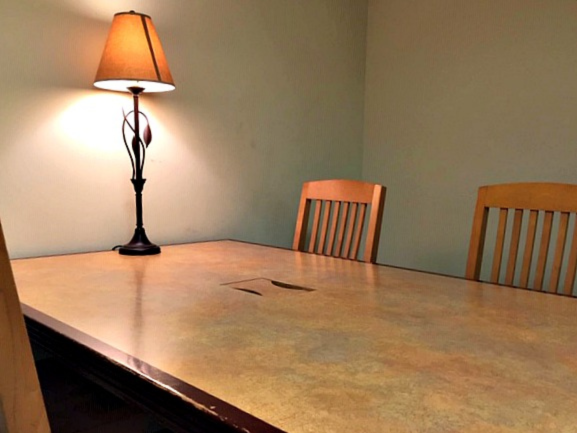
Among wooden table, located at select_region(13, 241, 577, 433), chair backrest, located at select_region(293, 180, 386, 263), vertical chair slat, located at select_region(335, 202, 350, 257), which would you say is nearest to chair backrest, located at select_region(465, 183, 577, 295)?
wooden table, located at select_region(13, 241, 577, 433)

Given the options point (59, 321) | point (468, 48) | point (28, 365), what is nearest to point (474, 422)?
point (28, 365)

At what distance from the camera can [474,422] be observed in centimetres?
60

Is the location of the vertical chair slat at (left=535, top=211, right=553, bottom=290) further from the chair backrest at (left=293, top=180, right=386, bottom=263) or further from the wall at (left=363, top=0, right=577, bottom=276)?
the wall at (left=363, top=0, right=577, bottom=276)

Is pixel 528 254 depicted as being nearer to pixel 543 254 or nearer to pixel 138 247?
pixel 543 254

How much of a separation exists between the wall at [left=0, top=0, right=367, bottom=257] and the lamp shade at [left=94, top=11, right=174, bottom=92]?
0.59 ft

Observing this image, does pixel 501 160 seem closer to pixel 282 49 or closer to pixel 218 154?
pixel 282 49

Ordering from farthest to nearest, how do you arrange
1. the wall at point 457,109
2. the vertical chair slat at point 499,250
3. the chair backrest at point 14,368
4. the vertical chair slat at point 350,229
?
1. the wall at point 457,109
2. the vertical chair slat at point 350,229
3. the vertical chair slat at point 499,250
4. the chair backrest at point 14,368

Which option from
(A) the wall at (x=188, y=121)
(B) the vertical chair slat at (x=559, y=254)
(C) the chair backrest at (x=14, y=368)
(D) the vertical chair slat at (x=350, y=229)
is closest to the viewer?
(C) the chair backrest at (x=14, y=368)

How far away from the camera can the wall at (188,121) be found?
162cm

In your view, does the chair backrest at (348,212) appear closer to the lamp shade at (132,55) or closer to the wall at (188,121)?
the wall at (188,121)

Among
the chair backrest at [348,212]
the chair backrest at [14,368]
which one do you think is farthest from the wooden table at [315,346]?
the chair backrest at [348,212]

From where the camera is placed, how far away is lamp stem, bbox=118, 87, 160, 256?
1676 mm

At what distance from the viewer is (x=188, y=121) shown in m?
1.99

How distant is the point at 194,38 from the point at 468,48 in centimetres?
118
